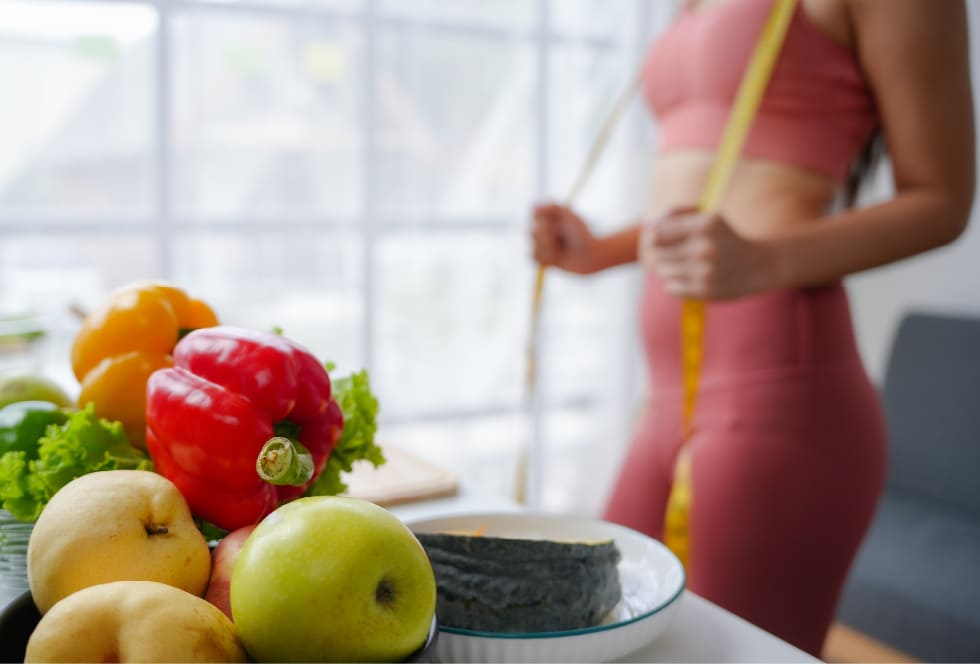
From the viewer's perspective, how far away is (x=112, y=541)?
509mm

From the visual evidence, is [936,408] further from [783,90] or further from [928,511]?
[783,90]

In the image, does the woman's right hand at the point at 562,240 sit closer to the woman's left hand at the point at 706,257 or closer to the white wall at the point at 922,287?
the woman's left hand at the point at 706,257

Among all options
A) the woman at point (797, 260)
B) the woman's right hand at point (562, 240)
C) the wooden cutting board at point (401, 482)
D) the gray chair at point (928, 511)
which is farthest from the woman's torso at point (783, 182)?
the gray chair at point (928, 511)

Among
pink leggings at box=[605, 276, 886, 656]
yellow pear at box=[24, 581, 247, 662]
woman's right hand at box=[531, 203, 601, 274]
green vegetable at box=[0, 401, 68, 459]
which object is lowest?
pink leggings at box=[605, 276, 886, 656]

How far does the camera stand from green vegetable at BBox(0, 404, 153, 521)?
0.62 meters

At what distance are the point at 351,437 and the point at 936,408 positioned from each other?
7.53 ft

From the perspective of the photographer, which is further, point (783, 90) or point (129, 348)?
point (783, 90)

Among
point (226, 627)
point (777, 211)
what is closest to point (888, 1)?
point (777, 211)

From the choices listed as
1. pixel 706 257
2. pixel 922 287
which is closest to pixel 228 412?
pixel 706 257

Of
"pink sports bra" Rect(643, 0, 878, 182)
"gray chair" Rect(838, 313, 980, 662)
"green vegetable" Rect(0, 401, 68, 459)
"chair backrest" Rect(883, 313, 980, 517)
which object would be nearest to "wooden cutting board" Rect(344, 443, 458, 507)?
"green vegetable" Rect(0, 401, 68, 459)

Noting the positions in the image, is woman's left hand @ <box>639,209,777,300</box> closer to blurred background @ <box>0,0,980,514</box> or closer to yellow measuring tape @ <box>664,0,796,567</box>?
yellow measuring tape @ <box>664,0,796,567</box>

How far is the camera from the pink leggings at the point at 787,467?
→ 1125mm

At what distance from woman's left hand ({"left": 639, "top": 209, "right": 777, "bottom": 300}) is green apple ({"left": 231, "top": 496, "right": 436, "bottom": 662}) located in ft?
2.06

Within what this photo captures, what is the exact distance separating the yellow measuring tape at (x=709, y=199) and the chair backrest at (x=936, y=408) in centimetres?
162
